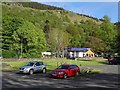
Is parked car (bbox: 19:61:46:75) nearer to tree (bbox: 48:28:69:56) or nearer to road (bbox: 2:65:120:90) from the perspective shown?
road (bbox: 2:65:120:90)

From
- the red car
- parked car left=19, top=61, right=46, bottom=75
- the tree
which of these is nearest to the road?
the red car

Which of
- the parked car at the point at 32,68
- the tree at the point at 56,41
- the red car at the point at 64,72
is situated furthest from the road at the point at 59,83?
the tree at the point at 56,41

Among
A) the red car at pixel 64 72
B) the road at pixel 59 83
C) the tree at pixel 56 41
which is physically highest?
the tree at pixel 56 41

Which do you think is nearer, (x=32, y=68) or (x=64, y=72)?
(x=64, y=72)

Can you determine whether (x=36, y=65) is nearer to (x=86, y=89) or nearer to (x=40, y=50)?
(x=86, y=89)

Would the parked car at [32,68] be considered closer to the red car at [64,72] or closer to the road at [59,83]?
the red car at [64,72]

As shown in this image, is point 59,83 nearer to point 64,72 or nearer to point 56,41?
point 64,72

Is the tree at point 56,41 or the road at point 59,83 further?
the tree at point 56,41

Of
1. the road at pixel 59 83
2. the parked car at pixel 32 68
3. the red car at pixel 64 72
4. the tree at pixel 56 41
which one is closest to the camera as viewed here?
the road at pixel 59 83

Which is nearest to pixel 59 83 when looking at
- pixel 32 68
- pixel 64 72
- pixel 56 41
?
pixel 64 72

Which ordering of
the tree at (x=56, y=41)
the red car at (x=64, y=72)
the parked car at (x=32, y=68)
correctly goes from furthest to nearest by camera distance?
the tree at (x=56, y=41) < the parked car at (x=32, y=68) < the red car at (x=64, y=72)

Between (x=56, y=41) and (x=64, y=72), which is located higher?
(x=56, y=41)

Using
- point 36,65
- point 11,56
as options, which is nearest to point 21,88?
point 36,65

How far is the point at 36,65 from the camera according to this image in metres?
35.1
